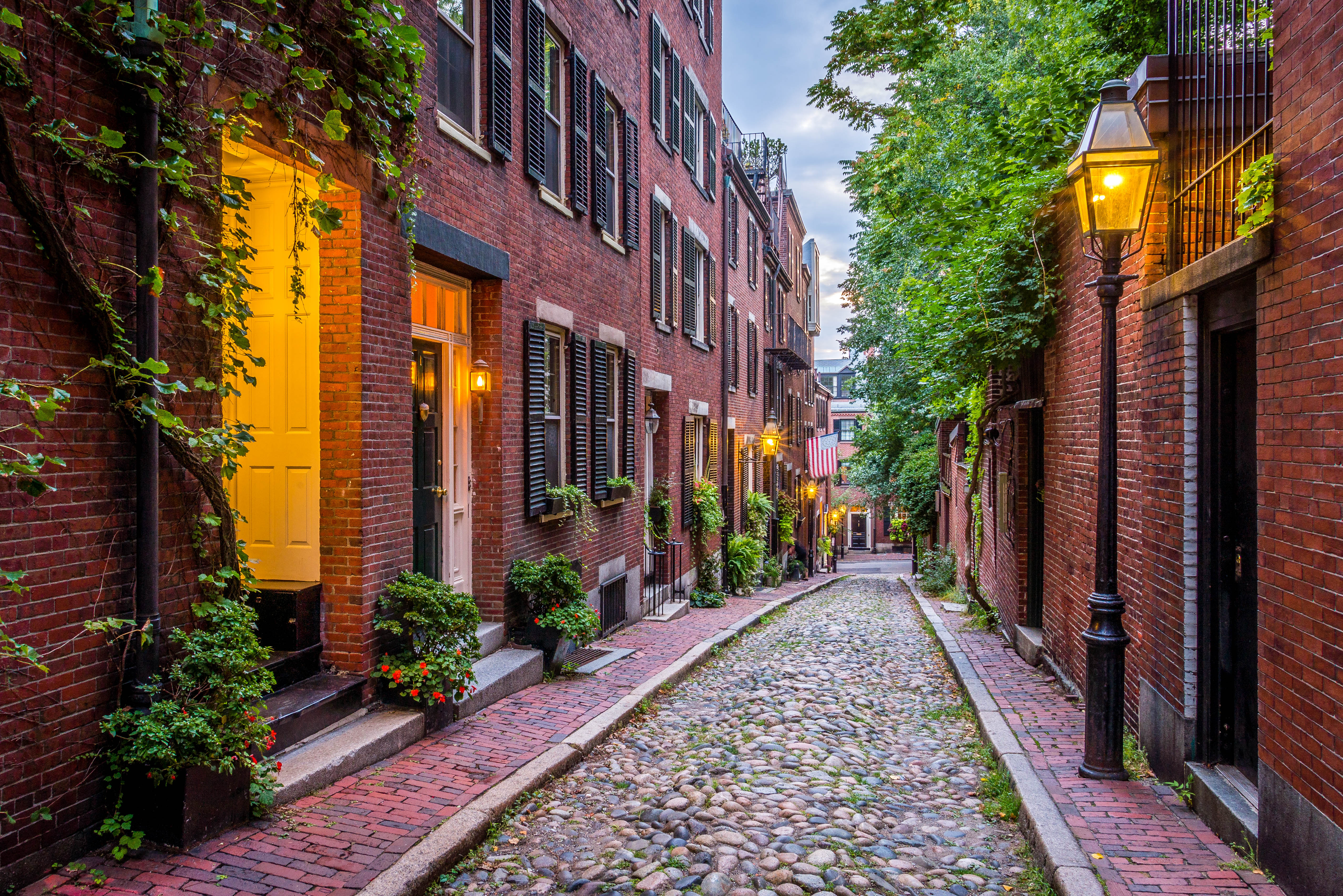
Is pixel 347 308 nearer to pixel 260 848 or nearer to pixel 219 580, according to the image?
pixel 219 580

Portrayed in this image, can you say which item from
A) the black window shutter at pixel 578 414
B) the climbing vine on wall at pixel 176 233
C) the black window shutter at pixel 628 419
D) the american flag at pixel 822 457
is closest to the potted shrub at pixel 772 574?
the american flag at pixel 822 457

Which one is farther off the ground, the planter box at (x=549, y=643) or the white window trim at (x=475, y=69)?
the white window trim at (x=475, y=69)

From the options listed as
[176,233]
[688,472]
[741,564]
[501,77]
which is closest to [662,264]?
[688,472]

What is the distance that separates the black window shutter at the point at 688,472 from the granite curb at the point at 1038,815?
26.5ft

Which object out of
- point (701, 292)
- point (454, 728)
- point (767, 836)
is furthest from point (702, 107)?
point (767, 836)

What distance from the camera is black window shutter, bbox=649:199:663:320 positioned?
1330cm

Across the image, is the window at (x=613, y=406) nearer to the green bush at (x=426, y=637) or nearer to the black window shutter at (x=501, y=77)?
the black window shutter at (x=501, y=77)

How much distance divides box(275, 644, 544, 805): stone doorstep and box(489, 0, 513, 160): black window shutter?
469cm

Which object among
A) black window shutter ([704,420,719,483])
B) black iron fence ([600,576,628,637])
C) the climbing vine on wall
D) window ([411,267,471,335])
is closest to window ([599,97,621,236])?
window ([411,267,471,335])

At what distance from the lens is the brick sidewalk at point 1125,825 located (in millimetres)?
3809

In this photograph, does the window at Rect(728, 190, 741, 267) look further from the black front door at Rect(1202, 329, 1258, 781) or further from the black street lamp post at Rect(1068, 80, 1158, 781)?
the black front door at Rect(1202, 329, 1258, 781)

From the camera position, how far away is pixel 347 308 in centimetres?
573

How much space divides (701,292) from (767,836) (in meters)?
13.5

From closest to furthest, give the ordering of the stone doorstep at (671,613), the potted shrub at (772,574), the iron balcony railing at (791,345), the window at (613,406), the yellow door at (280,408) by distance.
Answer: the yellow door at (280,408) → the window at (613,406) → the stone doorstep at (671,613) → the potted shrub at (772,574) → the iron balcony railing at (791,345)
